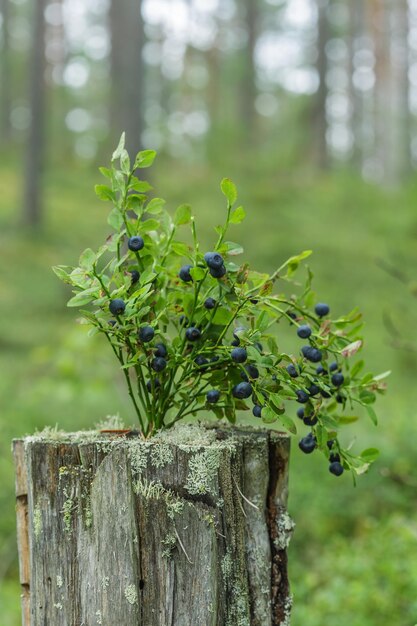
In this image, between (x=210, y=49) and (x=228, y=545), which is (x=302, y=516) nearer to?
(x=228, y=545)

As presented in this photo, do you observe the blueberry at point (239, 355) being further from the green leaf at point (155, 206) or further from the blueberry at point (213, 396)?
the green leaf at point (155, 206)

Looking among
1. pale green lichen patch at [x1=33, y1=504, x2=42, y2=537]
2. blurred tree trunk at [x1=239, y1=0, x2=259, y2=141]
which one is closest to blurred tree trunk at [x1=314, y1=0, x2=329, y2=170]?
blurred tree trunk at [x1=239, y1=0, x2=259, y2=141]

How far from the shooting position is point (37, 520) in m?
1.87

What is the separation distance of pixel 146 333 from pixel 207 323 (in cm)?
20

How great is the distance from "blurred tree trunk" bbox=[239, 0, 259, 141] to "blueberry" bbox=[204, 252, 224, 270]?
1952 centimetres

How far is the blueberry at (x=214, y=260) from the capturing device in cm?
176

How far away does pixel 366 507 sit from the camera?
5609 millimetres

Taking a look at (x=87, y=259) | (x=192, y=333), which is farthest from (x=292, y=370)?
(x=87, y=259)

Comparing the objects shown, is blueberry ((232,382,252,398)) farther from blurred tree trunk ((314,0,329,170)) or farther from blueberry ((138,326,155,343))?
blurred tree trunk ((314,0,329,170))

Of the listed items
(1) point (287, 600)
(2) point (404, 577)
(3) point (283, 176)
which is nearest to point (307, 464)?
(2) point (404, 577)

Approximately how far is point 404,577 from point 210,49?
2302 cm

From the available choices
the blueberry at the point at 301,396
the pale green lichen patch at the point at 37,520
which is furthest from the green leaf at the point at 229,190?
the pale green lichen patch at the point at 37,520

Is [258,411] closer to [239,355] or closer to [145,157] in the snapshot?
[239,355]

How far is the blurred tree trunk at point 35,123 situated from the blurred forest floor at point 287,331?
1.53 feet
